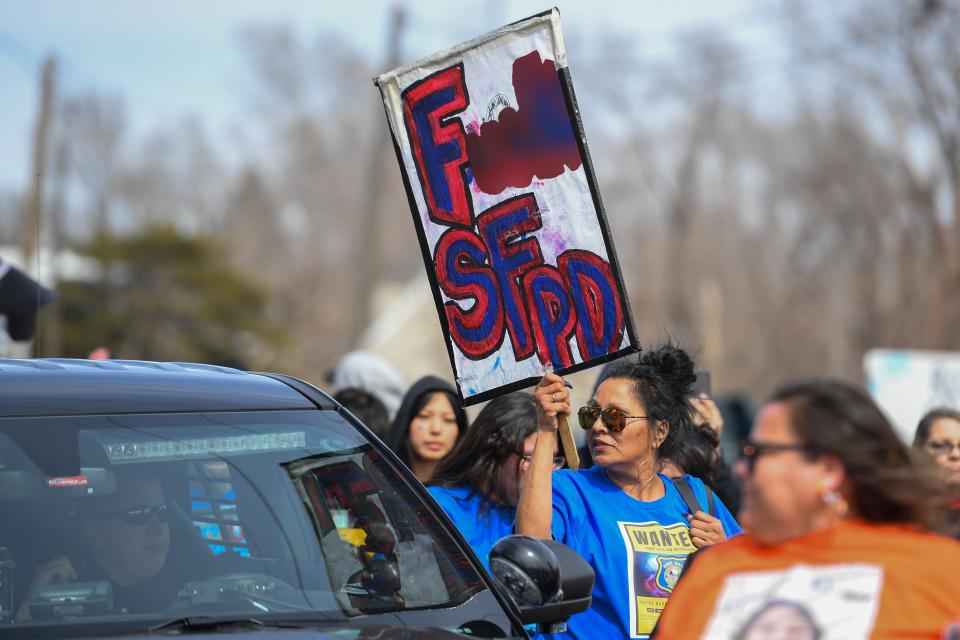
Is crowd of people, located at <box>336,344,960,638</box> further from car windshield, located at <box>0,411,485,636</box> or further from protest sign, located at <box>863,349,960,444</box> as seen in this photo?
protest sign, located at <box>863,349,960,444</box>

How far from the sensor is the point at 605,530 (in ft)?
13.2

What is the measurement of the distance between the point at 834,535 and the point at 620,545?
5.47ft

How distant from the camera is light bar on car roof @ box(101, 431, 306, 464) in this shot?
3.32m

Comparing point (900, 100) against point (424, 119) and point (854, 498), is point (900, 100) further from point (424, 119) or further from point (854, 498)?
point (854, 498)

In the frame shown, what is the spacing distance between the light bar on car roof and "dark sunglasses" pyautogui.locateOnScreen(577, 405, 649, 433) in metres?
1.07

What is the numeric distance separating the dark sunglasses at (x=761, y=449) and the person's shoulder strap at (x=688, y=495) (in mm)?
1840

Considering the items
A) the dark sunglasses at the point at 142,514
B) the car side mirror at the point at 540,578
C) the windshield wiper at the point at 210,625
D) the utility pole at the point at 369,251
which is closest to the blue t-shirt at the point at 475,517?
the car side mirror at the point at 540,578

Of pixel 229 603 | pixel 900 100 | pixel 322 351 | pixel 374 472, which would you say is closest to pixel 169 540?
pixel 229 603

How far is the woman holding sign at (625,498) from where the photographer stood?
3.95 metres

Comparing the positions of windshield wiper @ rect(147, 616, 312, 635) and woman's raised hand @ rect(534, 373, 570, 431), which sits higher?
woman's raised hand @ rect(534, 373, 570, 431)

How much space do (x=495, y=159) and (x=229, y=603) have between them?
1.98m

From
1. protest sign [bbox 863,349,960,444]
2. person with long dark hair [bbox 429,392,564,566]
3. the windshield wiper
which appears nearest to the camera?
the windshield wiper

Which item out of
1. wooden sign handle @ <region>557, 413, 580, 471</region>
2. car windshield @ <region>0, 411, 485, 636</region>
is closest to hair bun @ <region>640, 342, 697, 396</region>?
wooden sign handle @ <region>557, 413, 580, 471</region>

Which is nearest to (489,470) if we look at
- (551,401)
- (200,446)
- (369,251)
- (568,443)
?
(568,443)
